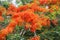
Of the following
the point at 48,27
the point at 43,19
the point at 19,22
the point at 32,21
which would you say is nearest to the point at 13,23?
the point at 19,22

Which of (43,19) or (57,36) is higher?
(43,19)

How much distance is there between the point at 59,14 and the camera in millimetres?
8516

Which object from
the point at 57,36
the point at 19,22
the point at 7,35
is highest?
the point at 19,22

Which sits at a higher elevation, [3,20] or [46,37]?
[3,20]

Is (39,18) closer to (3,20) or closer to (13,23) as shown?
(13,23)

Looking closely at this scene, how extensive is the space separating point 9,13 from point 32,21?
1614mm

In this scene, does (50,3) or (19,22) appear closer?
(19,22)

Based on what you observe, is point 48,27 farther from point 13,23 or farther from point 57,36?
point 13,23

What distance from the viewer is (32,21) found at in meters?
7.38

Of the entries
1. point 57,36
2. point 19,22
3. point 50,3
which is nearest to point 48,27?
point 57,36

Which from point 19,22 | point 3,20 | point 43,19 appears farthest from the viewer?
point 3,20

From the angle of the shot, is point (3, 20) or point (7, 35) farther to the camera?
point (3, 20)

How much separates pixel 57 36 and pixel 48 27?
62cm

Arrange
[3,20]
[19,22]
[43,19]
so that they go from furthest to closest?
1. [3,20]
2. [43,19]
3. [19,22]
